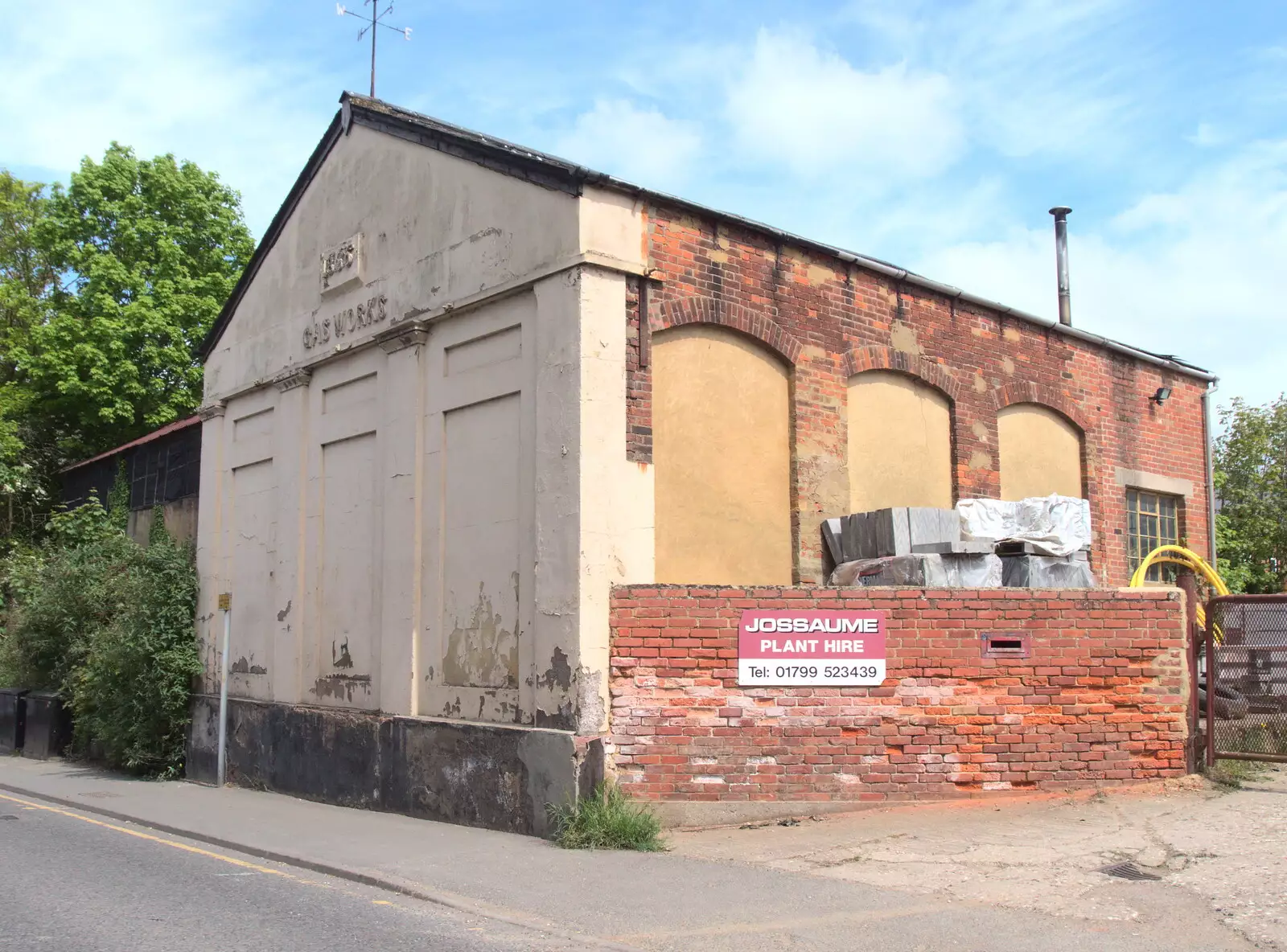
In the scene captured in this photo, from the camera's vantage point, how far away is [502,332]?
38.8 feet

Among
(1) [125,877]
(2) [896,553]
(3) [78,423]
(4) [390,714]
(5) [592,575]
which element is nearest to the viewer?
(1) [125,877]

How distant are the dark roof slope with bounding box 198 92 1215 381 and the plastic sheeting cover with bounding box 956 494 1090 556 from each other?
2752mm

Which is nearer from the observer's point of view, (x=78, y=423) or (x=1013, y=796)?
(x=1013, y=796)

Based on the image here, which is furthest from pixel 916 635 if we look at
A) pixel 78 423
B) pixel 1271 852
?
pixel 78 423

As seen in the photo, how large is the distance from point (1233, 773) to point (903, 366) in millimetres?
5438

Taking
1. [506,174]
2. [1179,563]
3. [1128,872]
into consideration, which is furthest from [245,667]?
[1179,563]

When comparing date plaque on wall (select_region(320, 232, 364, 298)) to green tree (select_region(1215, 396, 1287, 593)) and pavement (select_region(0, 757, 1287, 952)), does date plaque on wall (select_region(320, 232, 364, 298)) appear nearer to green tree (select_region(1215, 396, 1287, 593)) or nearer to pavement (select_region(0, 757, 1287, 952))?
pavement (select_region(0, 757, 1287, 952))

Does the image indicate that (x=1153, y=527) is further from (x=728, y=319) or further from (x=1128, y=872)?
(x=1128, y=872)

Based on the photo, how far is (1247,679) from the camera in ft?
35.7

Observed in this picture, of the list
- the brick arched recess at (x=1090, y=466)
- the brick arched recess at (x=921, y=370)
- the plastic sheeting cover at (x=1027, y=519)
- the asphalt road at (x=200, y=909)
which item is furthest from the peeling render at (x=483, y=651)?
the brick arched recess at (x=1090, y=466)

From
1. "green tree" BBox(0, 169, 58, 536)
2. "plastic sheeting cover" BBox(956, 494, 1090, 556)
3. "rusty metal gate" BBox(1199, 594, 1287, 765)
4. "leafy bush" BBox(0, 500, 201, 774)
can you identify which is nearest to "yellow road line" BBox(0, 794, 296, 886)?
"leafy bush" BBox(0, 500, 201, 774)

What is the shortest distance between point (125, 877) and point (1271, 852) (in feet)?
27.6

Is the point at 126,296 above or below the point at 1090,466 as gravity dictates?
above

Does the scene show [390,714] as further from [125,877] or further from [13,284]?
[13,284]
